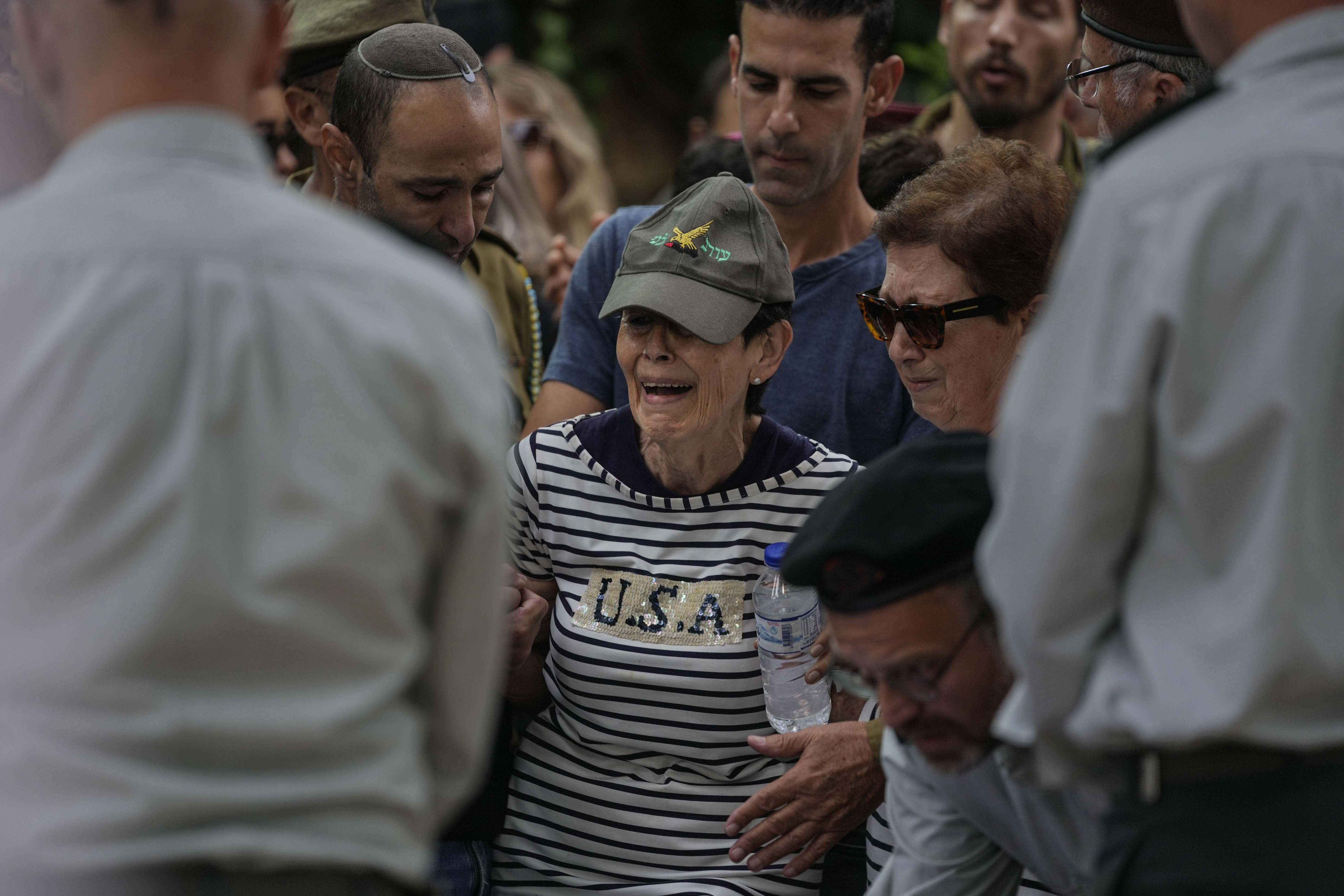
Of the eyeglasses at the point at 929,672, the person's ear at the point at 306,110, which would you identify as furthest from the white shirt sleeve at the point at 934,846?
the person's ear at the point at 306,110

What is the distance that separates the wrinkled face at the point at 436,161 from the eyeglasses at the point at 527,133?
1.99m

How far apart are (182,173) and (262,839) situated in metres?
0.68

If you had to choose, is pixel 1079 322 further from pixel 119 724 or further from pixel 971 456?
pixel 119 724

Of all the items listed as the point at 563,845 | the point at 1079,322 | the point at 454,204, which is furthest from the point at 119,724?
the point at 454,204

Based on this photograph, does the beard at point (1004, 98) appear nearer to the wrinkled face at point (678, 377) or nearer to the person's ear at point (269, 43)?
the wrinkled face at point (678, 377)

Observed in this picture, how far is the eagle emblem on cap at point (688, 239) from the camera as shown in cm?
271

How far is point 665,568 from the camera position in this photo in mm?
2611

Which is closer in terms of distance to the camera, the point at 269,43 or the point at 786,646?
the point at 269,43

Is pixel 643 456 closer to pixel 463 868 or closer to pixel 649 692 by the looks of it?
pixel 649 692

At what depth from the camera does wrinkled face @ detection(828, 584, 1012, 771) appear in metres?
1.80

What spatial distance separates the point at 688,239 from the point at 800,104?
90cm

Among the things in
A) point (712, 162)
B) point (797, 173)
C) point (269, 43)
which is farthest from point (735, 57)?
point (269, 43)

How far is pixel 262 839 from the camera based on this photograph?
4.28ft

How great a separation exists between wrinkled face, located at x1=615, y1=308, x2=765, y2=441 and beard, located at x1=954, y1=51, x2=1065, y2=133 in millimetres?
1825
